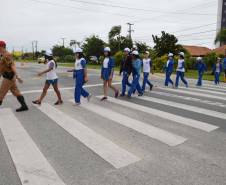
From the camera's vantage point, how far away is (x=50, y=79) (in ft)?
A: 28.6

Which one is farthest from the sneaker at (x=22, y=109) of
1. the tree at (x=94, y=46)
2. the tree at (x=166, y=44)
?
the tree at (x=94, y=46)

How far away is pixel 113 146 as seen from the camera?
496 cm

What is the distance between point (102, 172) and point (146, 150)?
3.65 ft

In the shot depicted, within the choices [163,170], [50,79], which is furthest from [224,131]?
[50,79]

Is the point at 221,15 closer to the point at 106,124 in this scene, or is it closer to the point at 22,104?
the point at 22,104

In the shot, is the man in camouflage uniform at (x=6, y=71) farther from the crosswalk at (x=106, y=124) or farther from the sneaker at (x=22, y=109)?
the crosswalk at (x=106, y=124)

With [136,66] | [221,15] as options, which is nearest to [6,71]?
[136,66]

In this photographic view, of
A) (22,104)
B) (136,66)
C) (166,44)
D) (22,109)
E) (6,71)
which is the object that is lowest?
(22,109)

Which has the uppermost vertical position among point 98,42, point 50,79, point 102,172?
point 98,42

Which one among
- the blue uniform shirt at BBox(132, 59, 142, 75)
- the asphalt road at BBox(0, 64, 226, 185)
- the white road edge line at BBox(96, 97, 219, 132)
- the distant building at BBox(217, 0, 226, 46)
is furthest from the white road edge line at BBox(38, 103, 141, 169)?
the distant building at BBox(217, 0, 226, 46)

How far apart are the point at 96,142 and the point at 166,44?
4828cm

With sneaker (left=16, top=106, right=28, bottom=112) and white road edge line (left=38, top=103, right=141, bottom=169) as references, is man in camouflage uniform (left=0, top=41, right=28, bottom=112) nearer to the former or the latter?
sneaker (left=16, top=106, right=28, bottom=112)

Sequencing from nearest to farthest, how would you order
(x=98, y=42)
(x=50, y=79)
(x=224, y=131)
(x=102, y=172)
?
1. (x=102, y=172)
2. (x=224, y=131)
3. (x=50, y=79)
4. (x=98, y=42)

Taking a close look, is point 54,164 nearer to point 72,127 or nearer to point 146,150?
point 146,150
